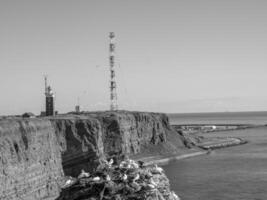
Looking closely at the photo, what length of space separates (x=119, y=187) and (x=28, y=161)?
2854 centimetres

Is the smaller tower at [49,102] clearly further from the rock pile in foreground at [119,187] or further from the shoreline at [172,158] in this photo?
the rock pile in foreground at [119,187]

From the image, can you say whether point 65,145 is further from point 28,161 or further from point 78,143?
point 28,161

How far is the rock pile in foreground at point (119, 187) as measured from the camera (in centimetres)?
2456

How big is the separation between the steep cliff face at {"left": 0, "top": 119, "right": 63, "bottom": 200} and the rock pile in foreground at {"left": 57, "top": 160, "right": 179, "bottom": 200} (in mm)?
21385

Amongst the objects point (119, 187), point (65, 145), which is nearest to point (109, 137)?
point (65, 145)

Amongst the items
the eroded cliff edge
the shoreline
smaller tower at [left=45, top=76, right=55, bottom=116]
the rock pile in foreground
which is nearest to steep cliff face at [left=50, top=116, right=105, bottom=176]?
the eroded cliff edge

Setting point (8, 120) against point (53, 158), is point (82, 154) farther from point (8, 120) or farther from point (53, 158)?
point (8, 120)

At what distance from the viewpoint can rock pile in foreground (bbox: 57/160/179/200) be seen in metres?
24.6

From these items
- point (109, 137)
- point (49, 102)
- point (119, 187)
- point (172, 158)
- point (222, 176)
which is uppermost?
point (49, 102)

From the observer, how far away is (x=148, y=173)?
26.8 meters

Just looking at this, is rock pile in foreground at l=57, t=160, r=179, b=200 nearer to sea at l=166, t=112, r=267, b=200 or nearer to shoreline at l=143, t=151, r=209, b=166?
sea at l=166, t=112, r=267, b=200

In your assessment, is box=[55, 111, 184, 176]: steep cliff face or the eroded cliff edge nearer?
the eroded cliff edge

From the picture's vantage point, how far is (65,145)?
2731 inches

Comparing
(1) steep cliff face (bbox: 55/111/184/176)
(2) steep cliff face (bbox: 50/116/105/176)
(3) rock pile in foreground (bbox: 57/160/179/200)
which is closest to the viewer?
(3) rock pile in foreground (bbox: 57/160/179/200)
